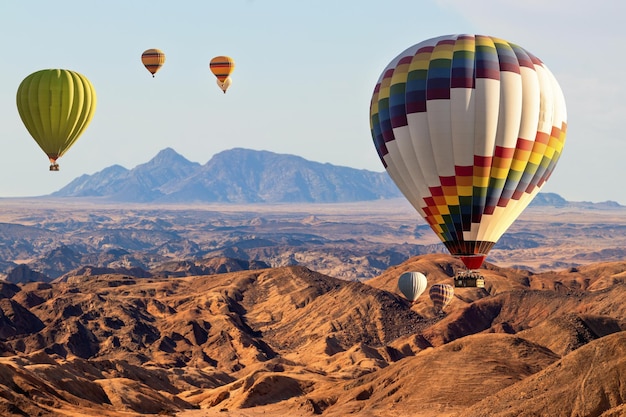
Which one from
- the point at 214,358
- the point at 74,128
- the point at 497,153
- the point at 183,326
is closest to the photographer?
the point at 497,153

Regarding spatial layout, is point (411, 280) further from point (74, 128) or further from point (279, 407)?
point (74, 128)

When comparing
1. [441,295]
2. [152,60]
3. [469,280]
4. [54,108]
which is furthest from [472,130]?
[441,295]

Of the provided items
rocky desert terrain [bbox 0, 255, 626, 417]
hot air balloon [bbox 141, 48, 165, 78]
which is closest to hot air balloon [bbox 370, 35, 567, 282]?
rocky desert terrain [bbox 0, 255, 626, 417]

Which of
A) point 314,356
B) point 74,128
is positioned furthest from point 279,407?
point 314,356

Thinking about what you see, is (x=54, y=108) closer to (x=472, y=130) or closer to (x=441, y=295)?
(x=472, y=130)

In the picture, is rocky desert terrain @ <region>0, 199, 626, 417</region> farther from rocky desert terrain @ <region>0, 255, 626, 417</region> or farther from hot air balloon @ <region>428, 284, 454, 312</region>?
hot air balloon @ <region>428, 284, 454, 312</region>
